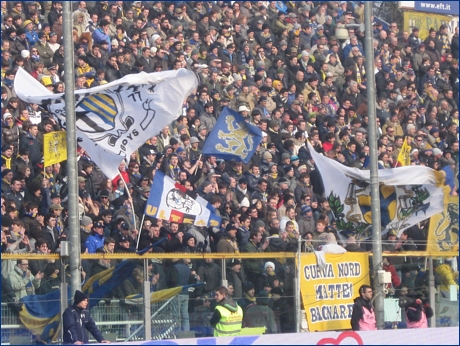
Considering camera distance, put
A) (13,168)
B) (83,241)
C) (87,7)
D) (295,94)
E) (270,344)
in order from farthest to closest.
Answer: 1. (295,94)
2. (87,7)
3. (13,168)
4. (83,241)
5. (270,344)

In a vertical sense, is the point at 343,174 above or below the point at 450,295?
above

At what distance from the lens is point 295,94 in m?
23.9

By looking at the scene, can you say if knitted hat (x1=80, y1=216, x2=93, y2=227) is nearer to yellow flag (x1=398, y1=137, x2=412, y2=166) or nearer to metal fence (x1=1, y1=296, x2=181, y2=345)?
metal fence (x1=1, y1=296, x2=181, y2=345)

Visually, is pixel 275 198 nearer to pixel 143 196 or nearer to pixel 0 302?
pixel 143 196

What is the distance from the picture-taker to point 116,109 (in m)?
16.1

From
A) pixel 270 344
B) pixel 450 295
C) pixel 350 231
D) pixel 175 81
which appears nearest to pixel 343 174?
pixel 350 231

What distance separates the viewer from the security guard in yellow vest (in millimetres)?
14641

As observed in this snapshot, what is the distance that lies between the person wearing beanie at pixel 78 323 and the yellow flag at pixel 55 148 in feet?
6.83

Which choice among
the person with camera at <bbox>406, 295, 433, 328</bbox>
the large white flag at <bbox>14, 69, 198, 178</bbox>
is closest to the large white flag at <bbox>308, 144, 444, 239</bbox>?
the person with camera at <bbox>406, 295, 433, 328</bbox>

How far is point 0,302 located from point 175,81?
4.35 m

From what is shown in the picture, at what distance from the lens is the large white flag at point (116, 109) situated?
15.9 metres

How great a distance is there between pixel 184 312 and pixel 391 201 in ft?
17.7

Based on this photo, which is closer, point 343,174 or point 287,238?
point 287,238

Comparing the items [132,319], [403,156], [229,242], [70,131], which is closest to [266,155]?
[403,156]
